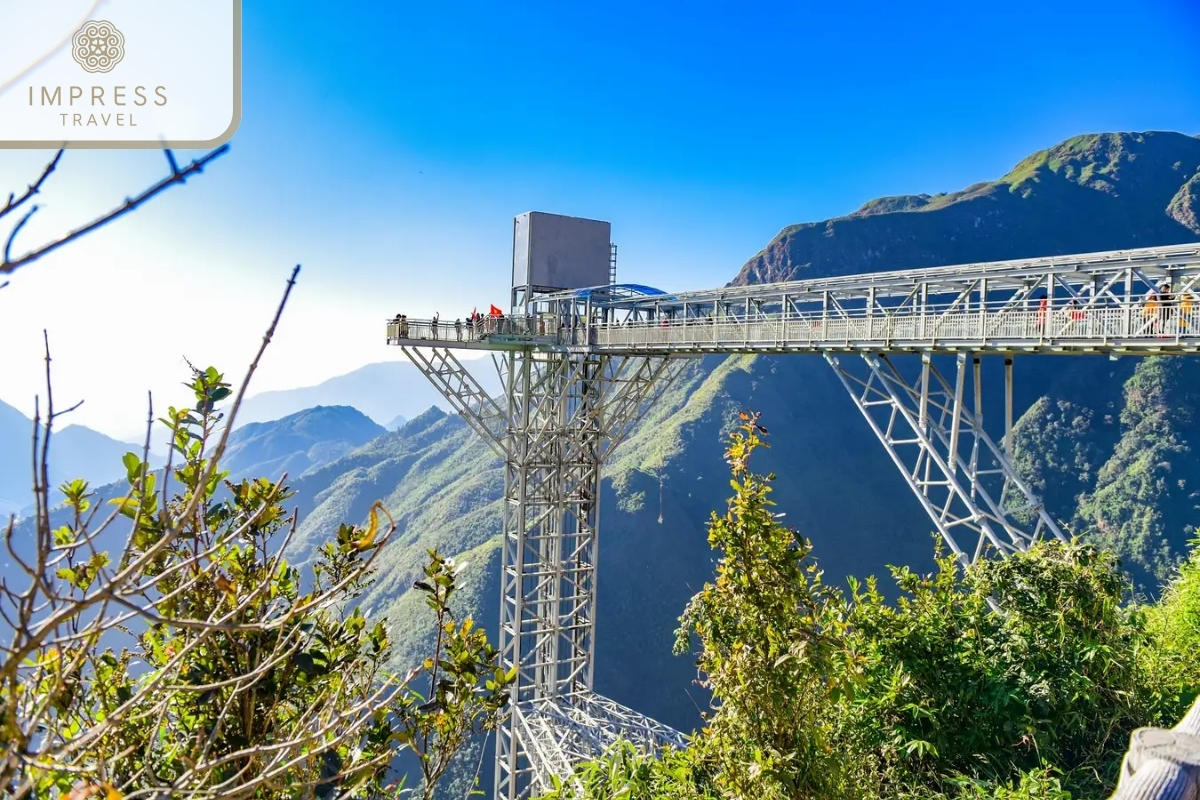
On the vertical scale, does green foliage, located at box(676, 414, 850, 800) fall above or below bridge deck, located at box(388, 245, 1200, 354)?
below

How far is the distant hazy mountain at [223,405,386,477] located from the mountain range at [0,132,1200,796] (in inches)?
Result: 2724

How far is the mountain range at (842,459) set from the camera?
4338cm

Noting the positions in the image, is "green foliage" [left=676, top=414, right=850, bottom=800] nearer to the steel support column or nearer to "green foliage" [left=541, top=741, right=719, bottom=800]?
"green foliage" [left=541, top=741, right=719, bottom=800]

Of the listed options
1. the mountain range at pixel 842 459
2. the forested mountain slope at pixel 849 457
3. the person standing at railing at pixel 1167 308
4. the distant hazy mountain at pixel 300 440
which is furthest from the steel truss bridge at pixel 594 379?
the distant hazy mountain at pixel 300 440

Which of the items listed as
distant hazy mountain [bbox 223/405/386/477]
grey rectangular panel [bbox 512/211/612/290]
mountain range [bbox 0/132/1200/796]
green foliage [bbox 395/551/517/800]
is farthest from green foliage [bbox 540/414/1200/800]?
distant hazy mountain [bbox 223/405/386/477]

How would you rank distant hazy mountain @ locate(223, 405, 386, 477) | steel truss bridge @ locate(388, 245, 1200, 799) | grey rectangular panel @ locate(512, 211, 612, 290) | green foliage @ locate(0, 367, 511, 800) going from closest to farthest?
green foliage @ locate(0, 367, 511, 800), steel truss bridge @ locate(388, 245, 1200, 799), grey rectangular panel @ locate(512, 211, 612, 290), distant hazy mountain @ locate(223, 405, 386, 477)

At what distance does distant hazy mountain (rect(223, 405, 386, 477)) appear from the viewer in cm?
14575

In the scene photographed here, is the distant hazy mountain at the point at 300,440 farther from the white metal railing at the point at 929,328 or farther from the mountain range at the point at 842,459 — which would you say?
the white metal railing at the point at 929,328

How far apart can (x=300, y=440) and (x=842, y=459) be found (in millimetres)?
121537

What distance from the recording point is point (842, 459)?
191ft

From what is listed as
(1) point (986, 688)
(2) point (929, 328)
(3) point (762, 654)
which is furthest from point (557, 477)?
(3) point (762, 654)

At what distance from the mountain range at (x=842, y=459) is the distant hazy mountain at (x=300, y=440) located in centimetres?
6918

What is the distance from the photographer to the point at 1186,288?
590cm

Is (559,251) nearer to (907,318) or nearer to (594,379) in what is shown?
(594,379)
